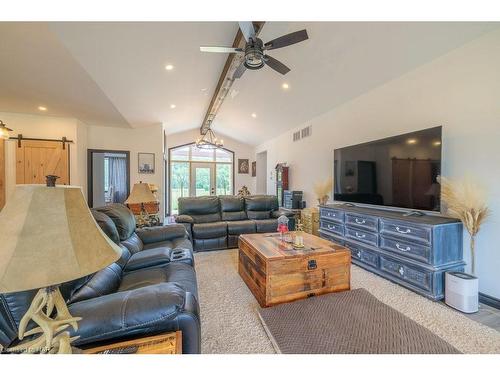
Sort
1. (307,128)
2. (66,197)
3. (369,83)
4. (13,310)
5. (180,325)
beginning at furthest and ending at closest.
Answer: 1. (307,128)
2. (369,83)
3. (180,325)
4. (13,310)
5. (66,197)

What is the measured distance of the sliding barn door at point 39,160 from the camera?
15.5ft

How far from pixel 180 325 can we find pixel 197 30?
3145 mm

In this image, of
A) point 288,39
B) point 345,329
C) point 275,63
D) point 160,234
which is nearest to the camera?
point 345,329

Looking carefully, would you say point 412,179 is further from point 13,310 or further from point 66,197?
point 13,310

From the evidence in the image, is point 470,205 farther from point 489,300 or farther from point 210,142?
point 210,142

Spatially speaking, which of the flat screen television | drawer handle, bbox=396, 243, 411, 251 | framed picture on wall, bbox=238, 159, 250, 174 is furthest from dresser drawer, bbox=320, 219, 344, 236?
framed picture on wall, bbox=238, 159, 250, 174

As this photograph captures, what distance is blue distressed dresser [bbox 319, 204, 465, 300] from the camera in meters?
2.37

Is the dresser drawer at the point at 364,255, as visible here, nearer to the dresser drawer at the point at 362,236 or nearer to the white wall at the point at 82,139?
the dresser drawer at the point at 362,236

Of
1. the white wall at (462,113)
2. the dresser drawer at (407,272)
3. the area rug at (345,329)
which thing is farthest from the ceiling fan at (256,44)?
the dresser drawer at (407,272)

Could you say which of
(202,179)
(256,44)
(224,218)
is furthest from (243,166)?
(256,44)

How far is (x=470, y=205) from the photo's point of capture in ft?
7.48

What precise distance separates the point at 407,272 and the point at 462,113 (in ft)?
6.27

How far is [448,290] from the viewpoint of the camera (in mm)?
2275

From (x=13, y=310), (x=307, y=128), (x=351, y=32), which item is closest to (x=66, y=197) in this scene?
(x=13, y=310)
